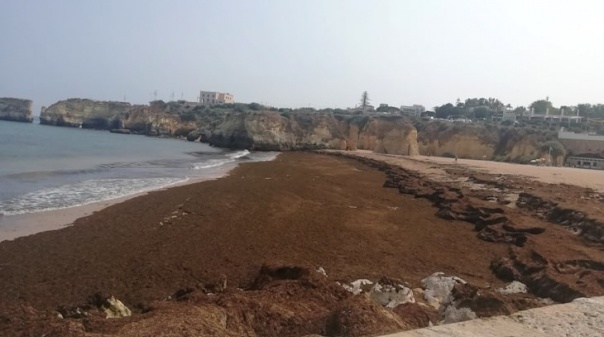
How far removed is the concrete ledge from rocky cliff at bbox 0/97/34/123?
146885 mm

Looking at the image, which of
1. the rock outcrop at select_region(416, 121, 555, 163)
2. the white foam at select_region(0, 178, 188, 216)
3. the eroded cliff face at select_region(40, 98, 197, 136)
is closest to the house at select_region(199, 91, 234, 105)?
the eroded cliff face at select_region(40, 98, 197, 136)

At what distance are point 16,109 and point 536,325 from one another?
149 metres

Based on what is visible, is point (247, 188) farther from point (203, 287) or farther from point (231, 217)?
point (203, 287)

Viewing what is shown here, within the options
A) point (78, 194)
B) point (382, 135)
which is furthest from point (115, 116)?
point (78, 194)

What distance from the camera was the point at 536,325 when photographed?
4.60 meters

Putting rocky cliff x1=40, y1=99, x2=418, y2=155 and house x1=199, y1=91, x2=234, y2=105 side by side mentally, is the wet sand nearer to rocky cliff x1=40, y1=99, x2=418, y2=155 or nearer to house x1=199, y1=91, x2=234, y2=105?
rocky cliff x1=40, y1=99, x2=418, y2=155

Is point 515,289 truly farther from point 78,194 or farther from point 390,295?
point 78,194

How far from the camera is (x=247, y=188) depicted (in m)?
22.6

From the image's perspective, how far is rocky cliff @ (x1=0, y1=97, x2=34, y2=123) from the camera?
425 ft

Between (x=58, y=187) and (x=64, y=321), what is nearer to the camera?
(x=64, y=321)

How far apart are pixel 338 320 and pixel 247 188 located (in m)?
18.0

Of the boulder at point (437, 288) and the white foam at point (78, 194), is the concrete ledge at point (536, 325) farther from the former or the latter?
the white foam at point (78, 194)

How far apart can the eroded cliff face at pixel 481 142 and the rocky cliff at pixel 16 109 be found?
4296 inches

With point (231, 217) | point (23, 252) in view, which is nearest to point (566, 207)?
point (231, 217)
